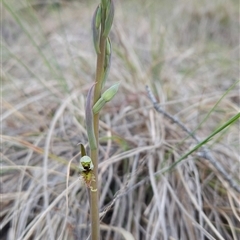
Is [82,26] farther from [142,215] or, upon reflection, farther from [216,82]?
[142,215]

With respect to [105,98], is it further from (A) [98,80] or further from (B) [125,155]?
(B) [125,155]

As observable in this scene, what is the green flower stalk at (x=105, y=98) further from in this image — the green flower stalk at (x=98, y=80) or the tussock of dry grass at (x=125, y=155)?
the tussock of dry grass at (x=125, y=155)

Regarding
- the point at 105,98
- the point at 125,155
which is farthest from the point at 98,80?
the point at 125,155

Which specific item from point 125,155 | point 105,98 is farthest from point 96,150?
point 125,155

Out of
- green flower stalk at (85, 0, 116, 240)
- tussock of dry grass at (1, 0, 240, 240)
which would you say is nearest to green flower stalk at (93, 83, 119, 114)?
green flower stalk at (85, 0, 116, 240)

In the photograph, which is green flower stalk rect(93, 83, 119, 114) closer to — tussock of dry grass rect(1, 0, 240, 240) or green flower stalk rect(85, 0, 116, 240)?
green flower stalk rect(85, 0, 116, 240)

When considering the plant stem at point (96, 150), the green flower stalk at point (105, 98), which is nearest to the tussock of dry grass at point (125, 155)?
the plant stem at point (96, 150)

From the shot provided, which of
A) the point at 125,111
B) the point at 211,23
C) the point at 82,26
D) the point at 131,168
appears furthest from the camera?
the point at 211,23

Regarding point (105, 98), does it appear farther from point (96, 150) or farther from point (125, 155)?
point (125, 155)

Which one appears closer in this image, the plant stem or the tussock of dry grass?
the plant stem

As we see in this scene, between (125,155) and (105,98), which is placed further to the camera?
(125,155)

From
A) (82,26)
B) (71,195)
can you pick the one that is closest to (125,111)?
(71,195)
